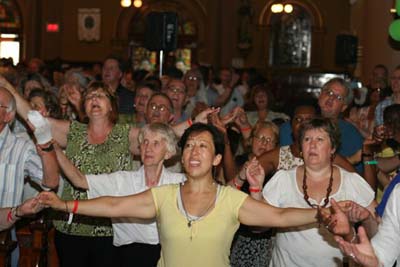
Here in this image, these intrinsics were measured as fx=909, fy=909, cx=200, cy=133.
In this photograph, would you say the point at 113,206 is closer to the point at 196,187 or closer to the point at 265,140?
the point at 196,187

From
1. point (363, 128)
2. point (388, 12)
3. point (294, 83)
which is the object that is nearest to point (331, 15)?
point (294, 83)

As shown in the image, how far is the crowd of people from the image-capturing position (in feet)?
13.8

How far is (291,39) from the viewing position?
1009 inches

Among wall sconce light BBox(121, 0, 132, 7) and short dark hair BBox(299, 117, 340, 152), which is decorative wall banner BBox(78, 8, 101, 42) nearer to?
wall sconce light BBox(121, 0, 132, 7)

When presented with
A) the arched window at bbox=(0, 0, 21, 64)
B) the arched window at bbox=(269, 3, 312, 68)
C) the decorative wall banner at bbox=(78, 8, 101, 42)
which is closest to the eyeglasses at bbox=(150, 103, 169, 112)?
the arched window at bbox=(269, 3, 312, 68)

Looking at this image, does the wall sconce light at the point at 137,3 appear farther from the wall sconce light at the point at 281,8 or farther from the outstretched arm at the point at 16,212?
the outstretched arm at the point at 16,212

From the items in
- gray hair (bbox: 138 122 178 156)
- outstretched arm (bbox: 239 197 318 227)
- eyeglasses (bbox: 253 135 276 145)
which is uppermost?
gray hair (bbox: 138 122 178 156)

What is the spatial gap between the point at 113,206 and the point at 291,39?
21779mm

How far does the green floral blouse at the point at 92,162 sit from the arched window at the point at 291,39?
20180 millimetres

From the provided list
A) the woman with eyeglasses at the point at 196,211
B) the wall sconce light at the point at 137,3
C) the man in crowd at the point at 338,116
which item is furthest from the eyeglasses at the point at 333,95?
the wall sconce light at the point at 137,3

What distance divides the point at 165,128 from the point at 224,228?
1.14m

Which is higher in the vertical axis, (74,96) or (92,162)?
(74,96)

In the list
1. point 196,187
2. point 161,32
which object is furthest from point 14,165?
point 161,32

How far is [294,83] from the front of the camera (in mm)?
21375
